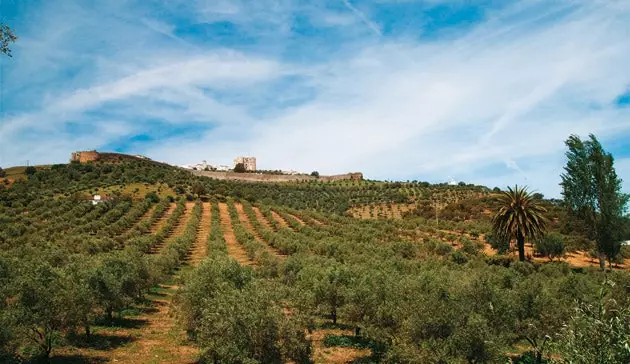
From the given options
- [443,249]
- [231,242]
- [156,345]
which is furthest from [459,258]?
[156,345]

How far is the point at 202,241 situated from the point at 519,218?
50778mm

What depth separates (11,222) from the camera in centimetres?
7494

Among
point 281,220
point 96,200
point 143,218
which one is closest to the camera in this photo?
point 143,218

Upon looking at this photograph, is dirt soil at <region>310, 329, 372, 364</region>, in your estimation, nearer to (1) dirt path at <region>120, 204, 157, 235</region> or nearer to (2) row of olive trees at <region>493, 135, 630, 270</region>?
(2) row of olive trees at <region>493, 135, 630, 270</region>

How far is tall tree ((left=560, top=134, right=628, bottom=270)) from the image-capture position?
164ft

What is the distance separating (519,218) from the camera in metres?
50.3

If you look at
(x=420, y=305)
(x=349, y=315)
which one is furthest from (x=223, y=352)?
(x=349, y=315)

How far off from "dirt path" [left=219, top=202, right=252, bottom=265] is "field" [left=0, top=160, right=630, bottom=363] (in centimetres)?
52

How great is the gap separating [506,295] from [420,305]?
7.87 m


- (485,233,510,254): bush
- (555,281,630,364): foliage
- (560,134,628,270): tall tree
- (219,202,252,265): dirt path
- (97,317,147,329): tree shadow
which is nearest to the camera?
(555,281,630,364): foliage

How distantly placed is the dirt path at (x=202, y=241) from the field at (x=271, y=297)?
49 centimetres

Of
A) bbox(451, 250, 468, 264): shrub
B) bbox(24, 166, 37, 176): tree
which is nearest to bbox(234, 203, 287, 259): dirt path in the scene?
bbox(451, 250, 468, 264): shrub

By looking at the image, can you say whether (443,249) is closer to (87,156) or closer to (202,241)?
(202,241)

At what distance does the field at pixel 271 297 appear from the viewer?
1973 cm
